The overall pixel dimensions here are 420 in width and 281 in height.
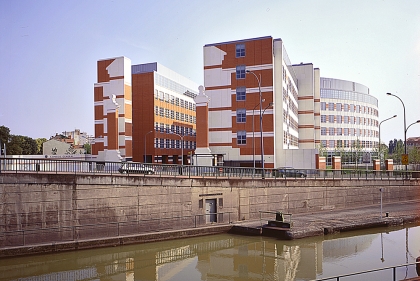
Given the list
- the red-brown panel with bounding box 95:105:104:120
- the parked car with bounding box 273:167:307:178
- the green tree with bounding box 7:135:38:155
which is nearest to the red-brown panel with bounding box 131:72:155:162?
the red-brown panel with bounding box 95:105:104:120

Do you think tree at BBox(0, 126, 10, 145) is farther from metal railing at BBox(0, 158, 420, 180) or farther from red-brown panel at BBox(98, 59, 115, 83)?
metal railing at BBox(0, 158, 420, 180)

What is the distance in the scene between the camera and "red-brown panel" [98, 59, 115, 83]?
63531 millimetres

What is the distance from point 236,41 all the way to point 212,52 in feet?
11.0

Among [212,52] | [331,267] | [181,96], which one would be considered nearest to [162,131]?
[181,96]

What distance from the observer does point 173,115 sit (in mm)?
74125

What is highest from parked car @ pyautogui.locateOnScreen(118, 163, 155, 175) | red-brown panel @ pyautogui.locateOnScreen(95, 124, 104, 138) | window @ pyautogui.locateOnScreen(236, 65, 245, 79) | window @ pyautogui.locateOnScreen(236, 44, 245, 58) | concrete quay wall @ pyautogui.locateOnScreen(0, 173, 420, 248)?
window @ pyautogui.locateOnScreen(236, 44, 245, 58)

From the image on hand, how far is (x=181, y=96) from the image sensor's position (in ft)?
258

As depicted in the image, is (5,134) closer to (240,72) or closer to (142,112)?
(142,112)

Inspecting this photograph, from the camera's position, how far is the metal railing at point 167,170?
867 inches

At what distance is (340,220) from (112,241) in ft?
55.7

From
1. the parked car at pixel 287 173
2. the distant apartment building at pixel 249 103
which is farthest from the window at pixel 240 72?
the parked car at pixel 287 173

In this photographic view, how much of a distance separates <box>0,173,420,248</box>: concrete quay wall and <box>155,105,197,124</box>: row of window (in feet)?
128

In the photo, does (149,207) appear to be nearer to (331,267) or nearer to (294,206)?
(331,267)

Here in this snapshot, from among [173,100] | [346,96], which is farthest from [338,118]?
[173,100]
